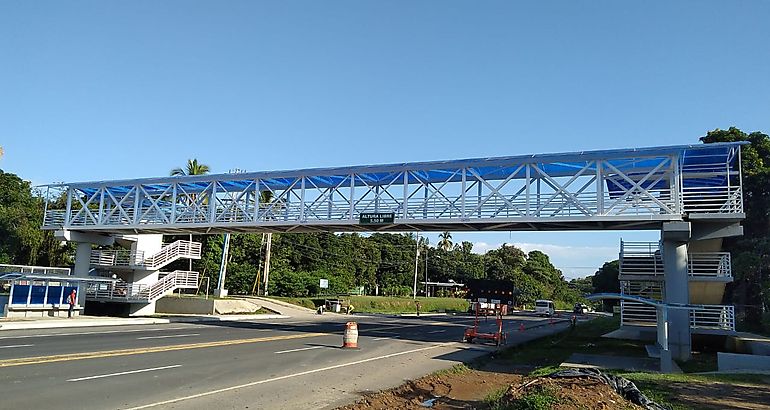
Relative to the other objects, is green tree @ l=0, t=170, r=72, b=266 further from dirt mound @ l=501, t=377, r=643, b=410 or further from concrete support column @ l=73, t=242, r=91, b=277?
dirt mound @ l=501, t=377, r=643, b=410

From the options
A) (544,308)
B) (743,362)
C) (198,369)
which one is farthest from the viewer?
(544,308)

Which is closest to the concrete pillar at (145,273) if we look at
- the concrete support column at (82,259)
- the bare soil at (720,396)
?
the concrete support column at (82,259)

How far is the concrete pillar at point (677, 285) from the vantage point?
2191 cm

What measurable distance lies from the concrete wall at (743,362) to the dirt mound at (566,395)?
9.77 meters

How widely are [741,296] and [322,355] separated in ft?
132

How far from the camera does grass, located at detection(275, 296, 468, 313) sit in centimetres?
5982

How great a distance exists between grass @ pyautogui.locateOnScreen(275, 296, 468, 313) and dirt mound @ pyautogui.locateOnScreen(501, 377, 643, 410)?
162 feet

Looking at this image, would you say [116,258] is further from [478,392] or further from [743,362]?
[743,362]

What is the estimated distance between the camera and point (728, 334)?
79.0ft

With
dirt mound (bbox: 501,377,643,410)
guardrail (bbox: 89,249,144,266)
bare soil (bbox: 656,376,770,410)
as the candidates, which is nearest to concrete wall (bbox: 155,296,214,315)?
guardrail (bbox: 89,249,144,266)

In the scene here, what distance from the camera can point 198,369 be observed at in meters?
14.9

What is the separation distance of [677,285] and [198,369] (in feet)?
61.6

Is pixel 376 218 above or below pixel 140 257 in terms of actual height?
above

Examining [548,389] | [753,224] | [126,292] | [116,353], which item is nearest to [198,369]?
A: [116,353]
